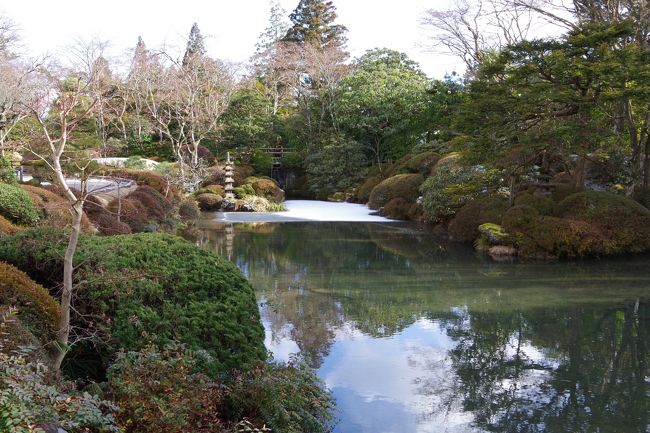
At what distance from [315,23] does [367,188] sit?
64.7 ft

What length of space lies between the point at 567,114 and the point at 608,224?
2.46 m

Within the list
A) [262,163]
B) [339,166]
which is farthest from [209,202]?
[262,163]

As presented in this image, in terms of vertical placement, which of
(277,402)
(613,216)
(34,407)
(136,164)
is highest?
(136,164)

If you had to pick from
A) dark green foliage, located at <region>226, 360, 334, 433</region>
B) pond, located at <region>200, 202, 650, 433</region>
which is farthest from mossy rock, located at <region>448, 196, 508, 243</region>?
dark green foliage, located at <region>226, 360, 334, 433</region>

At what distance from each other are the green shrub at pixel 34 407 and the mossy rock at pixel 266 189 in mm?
19948

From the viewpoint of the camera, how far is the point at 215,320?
375cm

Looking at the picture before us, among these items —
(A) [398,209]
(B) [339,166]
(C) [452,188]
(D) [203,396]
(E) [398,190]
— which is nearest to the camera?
(D) [203,396]

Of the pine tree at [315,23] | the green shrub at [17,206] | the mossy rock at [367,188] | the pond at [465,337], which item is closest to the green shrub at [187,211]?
the pond at [465,337]

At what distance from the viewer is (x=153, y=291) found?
3750 millimetres

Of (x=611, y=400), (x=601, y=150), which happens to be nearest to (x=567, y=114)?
(x=601, y=150)

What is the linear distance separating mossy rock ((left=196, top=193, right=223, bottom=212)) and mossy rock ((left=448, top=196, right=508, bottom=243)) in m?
10.4

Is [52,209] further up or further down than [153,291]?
further up

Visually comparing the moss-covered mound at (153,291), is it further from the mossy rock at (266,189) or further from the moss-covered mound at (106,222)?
the mossy rock at (266,189)

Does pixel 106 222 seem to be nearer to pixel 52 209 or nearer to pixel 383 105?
pixel 52 209
